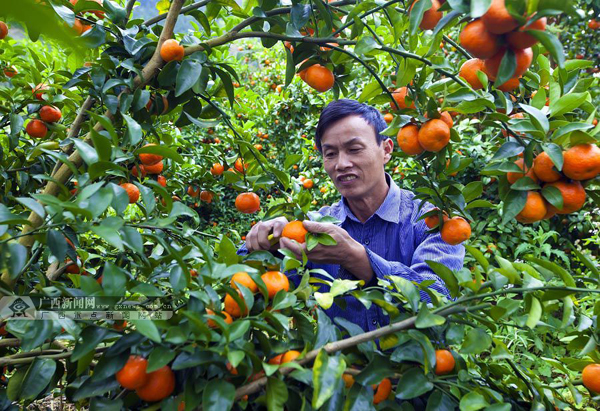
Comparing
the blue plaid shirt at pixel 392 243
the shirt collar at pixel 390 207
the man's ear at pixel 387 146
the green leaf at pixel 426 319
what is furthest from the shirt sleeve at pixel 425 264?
the green leaf at pixel 426 319

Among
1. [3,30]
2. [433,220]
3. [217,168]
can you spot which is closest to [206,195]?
[217,168]

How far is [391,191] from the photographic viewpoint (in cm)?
186

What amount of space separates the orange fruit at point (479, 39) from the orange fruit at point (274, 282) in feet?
1.55

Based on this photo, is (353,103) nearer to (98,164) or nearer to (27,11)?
(98,164)

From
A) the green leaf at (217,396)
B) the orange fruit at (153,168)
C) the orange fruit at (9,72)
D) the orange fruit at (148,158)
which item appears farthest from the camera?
the orange fruit at (9,72)

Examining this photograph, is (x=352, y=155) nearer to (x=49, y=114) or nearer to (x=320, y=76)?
(x=320, y=76)

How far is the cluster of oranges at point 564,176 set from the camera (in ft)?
2.30

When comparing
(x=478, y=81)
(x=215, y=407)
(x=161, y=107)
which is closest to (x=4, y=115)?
(x=161, y=107)

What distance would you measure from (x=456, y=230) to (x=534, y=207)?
8.6 inches

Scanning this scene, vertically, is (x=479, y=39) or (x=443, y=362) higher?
(x=479, y=39)

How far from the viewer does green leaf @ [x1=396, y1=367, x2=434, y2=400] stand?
2.21ft

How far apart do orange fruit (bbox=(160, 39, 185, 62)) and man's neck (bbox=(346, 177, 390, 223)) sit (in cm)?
105

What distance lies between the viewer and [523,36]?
2.12ft

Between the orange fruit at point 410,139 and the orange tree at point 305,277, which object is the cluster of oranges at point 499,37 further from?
the orange fruit at point 410,139
